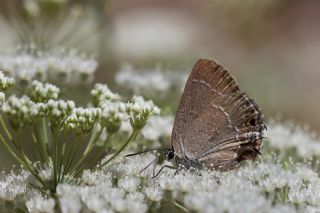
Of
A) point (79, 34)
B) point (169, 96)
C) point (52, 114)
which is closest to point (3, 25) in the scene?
point (79, 34)

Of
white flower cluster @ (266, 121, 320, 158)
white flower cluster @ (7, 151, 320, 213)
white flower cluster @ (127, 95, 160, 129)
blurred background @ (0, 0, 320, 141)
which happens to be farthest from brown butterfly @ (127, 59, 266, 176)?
blurred background @ (0, 0, 320, 141)

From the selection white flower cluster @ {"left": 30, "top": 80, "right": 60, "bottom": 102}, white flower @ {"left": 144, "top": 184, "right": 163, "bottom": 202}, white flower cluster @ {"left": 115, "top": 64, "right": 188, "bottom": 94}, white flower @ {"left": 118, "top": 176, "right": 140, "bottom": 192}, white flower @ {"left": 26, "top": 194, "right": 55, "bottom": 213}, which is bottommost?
white flower @ {"left": 26, "top": 194, "right": 55, "bottom": 213}

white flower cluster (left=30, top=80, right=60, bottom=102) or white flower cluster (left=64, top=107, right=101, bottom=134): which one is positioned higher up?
white flower cluster (left=30, top=80, right=60, bottom=102)

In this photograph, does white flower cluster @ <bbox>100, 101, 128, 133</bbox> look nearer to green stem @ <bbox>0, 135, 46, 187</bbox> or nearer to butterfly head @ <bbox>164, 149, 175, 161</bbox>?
green stem @ <bbox>0, 135, 46, 187</bbox>

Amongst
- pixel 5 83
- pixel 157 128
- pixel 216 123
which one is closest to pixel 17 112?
pixel 5 83

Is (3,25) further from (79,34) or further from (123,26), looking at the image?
(123,26)

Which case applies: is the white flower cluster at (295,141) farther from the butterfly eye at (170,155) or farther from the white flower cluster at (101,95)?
the white flower cluster at (101,95)
